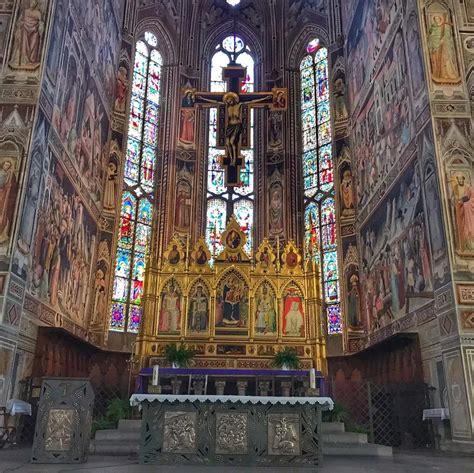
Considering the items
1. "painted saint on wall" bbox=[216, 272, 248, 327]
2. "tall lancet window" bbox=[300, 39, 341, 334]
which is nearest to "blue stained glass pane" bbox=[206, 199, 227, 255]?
"tall lancet window" bbox=[300, 39, 341, 334]

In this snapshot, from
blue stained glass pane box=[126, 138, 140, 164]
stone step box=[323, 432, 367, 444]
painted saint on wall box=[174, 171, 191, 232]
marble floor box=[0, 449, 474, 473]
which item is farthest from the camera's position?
painted saint on wall box=[174, 171, 191, 232]

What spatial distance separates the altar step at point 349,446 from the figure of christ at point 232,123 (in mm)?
8320

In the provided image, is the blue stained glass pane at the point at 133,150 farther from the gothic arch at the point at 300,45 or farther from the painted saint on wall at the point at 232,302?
→ the painted saint on wall at the point at 232,302

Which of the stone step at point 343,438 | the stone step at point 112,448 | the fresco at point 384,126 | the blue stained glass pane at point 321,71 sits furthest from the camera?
the blue stained glass pane at point 321,71

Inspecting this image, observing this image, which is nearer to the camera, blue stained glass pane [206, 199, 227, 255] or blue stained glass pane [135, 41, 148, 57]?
blue stained glass pane [206, 199, 227, 255]

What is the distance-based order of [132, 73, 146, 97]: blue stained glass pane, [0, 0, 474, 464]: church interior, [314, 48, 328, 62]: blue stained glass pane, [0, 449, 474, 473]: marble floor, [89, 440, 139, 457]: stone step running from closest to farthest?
1. [0, 449, 474, 473]: marble floor
2. [89, 440, 139, 457]: stone step
3. [0, 0, 474, 464]: church interior
4. [132, 73, 146, 97]: blue stained glass pane
5. [314, 48, 328, 62]: blue stained glass pane

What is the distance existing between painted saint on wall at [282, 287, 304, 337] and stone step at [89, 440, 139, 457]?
5.05 metres

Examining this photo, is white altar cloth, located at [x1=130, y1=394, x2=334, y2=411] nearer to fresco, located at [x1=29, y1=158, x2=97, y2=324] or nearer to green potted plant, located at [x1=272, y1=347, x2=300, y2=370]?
green potted plant, located at [x1=272, y1=347, x2=300, y2=370]

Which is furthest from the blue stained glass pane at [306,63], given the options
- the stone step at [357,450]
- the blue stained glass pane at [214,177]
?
the stone step at [357,450]

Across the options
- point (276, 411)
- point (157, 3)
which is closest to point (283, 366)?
point (276, 411)

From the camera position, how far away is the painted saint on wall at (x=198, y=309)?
42.0 feet

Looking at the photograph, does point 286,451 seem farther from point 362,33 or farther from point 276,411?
point 362,33

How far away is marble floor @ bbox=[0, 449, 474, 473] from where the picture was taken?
6488mm

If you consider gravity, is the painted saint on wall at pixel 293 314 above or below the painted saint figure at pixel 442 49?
below
